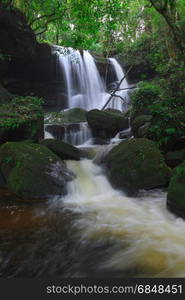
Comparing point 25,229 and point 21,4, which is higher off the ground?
point 21,4

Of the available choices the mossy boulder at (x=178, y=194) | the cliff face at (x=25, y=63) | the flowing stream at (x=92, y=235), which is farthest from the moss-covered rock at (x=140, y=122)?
the cliff face at (x=25, y=63)

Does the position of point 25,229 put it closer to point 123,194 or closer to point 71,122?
point 123,194

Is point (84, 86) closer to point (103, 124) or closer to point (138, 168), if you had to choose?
point (103, 124)

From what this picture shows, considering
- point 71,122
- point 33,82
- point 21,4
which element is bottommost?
point 71,122

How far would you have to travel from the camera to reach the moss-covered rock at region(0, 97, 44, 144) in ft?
26.1

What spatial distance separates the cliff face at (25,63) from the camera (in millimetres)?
12469

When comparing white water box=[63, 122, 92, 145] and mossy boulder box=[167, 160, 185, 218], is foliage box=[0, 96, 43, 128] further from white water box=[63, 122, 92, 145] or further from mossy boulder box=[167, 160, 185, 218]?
mossy boulder box=[167, 160, 185, 218]

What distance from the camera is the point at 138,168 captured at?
20.2 ft

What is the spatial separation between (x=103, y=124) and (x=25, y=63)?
6.94 meters

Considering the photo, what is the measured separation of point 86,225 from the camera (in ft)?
14.9

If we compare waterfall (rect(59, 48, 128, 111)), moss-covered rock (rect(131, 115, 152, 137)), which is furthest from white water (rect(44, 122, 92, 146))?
waterfall (rect(59, 48, 128, 111))

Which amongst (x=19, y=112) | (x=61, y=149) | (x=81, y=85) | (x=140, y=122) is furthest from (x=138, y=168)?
(x=81, y=85)

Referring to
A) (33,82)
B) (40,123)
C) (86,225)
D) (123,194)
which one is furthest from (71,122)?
(86,225)

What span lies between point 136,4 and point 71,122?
25.7 ft
